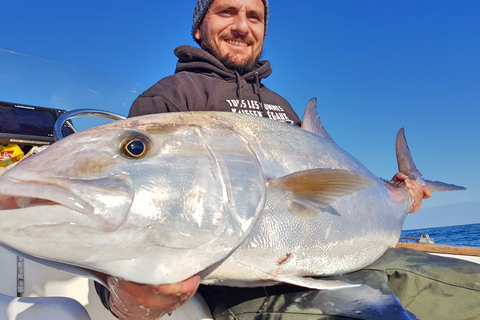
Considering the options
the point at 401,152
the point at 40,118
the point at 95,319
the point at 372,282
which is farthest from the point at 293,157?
the point at 40,118

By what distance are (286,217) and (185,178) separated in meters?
0.49

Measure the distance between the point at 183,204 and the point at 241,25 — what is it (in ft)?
8.25

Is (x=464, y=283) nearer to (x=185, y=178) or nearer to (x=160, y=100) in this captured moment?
(x=185, y=178)

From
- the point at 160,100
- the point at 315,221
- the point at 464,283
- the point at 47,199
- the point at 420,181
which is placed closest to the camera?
the point at 47,199

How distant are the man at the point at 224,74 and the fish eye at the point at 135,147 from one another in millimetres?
863

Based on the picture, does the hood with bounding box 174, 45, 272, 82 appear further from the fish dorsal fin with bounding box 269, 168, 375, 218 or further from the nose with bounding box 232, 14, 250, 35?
the fish dorsal fin with bounding box 269, 168, 375, 218

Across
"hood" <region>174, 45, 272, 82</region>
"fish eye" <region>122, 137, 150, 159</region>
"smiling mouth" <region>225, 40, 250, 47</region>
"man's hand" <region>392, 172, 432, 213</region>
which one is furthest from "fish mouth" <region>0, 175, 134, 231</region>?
"smiling mouth" <region>225, 40, 250, 47</region>

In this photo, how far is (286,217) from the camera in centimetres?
141

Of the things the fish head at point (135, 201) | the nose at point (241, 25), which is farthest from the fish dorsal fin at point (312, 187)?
the nose at point (241, 25)

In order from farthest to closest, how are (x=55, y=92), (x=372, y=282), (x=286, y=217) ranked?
1. (x=55, y=92)
2. (x=372, y=282)
3. (x=286, y=217)

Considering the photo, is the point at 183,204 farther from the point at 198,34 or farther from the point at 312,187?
the point at 198,34

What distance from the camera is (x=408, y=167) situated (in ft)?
10.6

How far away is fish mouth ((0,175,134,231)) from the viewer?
1001mm

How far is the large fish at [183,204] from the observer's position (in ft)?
3.35
